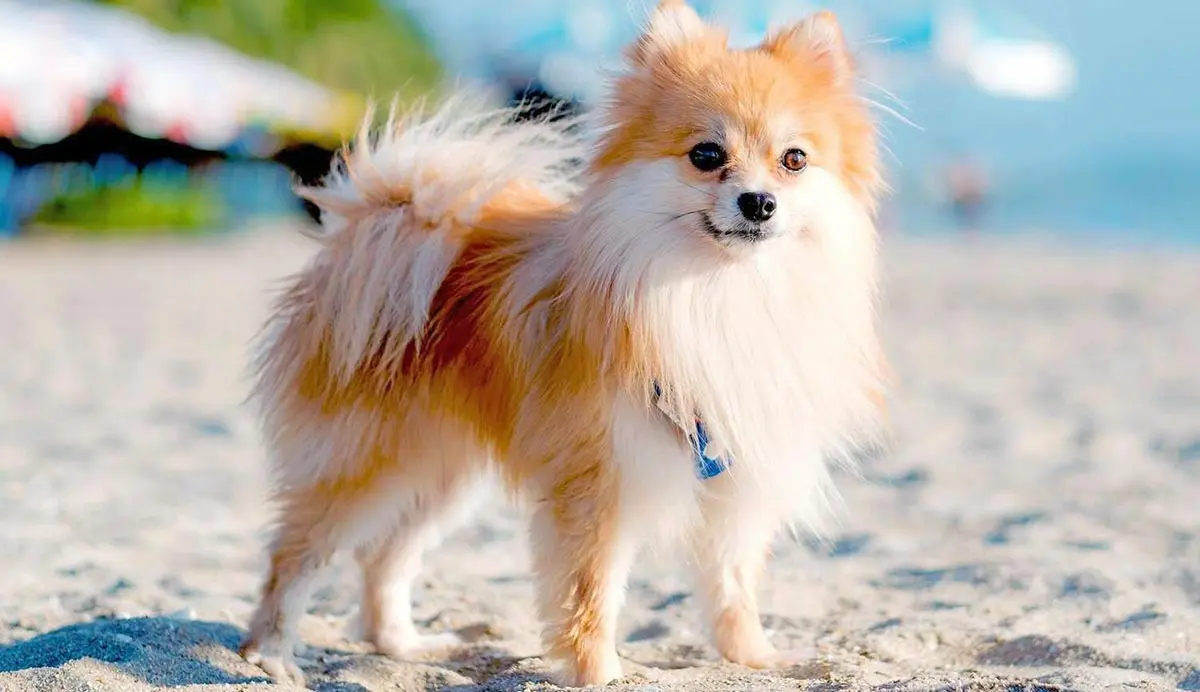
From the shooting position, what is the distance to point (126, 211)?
2319cm

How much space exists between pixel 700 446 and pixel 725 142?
721 mm

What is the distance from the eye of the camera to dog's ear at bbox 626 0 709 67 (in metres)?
3.16

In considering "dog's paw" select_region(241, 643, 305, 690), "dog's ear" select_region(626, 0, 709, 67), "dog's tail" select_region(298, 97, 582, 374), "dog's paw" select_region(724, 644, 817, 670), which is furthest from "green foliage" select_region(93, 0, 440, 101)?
"dog's paw" select_region(724, 644, 817, 670)

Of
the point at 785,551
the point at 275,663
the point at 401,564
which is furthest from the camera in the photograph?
the point at 785,551

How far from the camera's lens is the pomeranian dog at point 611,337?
2.99 meters

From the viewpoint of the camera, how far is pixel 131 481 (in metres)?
5.71

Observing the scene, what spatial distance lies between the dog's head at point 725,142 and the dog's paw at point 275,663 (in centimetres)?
150

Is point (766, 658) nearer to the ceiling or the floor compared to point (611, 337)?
nearer to the floor

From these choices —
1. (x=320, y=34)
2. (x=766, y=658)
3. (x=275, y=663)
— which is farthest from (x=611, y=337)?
(x=320, y=34)

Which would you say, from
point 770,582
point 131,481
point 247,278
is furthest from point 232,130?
point 770,582

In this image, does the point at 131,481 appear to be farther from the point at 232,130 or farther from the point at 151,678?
the point at 232,130

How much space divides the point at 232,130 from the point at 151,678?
791 inches

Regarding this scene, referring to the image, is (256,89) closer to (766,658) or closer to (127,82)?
(127,82)

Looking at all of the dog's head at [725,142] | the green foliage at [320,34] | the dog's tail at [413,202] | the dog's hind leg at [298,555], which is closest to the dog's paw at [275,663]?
the dog's hind leg at [298,555]
